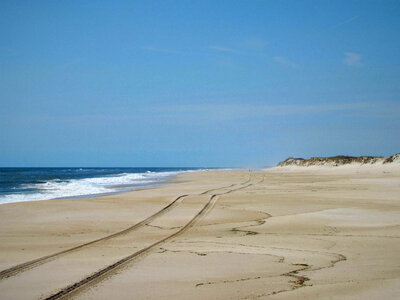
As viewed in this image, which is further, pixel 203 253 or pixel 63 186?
pixel 63 186

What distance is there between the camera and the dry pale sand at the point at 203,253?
17.2 ft

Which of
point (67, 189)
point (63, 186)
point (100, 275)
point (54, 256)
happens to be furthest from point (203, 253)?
point (63, 186)

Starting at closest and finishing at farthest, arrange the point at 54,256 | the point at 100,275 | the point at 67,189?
the point at 100,275
the point at 54,256
the point at 67,189

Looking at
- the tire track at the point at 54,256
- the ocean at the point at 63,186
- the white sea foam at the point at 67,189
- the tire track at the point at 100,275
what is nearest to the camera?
the tire track at the point at 100,275

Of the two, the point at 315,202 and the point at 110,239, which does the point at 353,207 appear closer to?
the point at 315,202

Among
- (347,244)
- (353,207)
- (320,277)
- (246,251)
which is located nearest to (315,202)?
(353,207)

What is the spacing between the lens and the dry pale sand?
5246 millimetres

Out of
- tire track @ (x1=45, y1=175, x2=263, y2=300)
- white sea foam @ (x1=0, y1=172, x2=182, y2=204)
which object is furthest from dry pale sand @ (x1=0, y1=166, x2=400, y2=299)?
white sea foam @ (x1=0, y1=172, x2=182, y2=204)

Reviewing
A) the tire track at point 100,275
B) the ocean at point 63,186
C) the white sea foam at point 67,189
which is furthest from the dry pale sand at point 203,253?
the ocean at point 63,186

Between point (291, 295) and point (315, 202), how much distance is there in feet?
35.2

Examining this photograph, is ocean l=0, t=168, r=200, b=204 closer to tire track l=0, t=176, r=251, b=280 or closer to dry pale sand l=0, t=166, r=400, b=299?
dry pale sand l=0, t=166, r=400, b=299

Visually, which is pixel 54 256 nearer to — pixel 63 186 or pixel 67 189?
pixel 67 189

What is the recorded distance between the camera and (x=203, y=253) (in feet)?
24.0

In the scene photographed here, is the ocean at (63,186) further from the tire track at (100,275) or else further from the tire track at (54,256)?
the tire track at (100,275)
